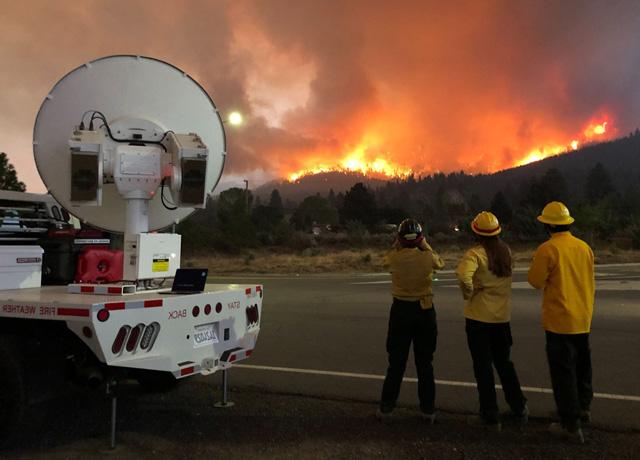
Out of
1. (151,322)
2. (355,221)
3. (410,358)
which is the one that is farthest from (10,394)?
(355,221)

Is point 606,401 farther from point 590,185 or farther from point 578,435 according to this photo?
point 590,185

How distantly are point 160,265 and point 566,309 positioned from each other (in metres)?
3.57

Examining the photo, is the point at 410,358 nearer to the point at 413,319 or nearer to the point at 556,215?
the point at 413,319

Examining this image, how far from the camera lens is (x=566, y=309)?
434 centimetres

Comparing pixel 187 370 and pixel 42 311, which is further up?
pixel 42 311

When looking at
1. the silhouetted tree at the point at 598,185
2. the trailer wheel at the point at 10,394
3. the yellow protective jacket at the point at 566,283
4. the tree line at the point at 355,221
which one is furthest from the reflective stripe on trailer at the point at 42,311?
the silhouetted tree at the point at 598,185

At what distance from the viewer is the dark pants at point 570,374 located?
4.19 metres

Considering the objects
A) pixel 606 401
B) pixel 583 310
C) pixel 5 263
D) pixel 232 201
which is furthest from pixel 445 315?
pixel 232 201

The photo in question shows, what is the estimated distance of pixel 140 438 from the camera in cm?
427

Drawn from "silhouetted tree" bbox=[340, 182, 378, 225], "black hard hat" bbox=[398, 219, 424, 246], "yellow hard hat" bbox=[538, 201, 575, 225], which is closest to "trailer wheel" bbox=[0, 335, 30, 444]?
"black hard hat" bbox=[398, 219, 424, 246]

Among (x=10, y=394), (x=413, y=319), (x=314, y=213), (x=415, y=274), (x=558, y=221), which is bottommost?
(x=10, y=394)

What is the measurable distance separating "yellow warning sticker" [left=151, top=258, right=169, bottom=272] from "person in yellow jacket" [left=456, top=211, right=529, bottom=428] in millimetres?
2646

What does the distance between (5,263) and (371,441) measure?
135 inches

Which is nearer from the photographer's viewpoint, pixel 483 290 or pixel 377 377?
pixel 483 290
